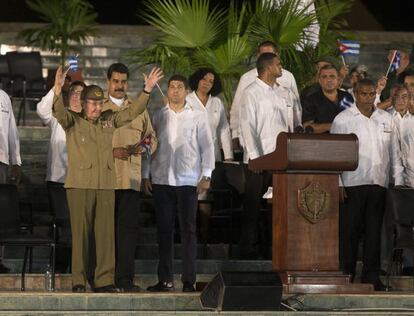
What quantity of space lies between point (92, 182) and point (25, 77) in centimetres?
598

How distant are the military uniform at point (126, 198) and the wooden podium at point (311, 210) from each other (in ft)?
3.59

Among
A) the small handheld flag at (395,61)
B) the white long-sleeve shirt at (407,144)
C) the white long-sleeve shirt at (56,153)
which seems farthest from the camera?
the small handheld flag at (395,61)

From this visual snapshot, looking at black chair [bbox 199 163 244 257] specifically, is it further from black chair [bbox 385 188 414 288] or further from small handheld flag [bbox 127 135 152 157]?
small handheld flag [bbox 127 135 152 157]

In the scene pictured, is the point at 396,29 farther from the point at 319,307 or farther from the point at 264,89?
the point at 319,307

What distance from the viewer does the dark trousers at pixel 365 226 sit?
39.7 ft

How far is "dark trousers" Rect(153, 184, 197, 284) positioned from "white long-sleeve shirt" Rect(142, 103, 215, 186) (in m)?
0.10

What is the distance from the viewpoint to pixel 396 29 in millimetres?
22797

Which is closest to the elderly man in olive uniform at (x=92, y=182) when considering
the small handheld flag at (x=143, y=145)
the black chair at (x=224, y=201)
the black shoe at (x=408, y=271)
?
the small handheld flag at (x=143, y=145)

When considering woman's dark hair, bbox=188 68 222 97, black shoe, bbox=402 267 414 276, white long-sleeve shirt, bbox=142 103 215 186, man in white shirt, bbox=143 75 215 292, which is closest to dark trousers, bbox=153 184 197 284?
man in white shirt, bbox=143 75 215 292

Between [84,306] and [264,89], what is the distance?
3069 mm

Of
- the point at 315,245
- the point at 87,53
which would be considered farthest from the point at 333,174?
the point at 87,53

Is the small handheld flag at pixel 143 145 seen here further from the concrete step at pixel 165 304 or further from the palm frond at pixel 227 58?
the palm frond at pixel 227 58

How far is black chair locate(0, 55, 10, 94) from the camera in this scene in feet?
56.6

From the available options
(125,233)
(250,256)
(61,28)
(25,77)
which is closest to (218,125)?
(250,256)
